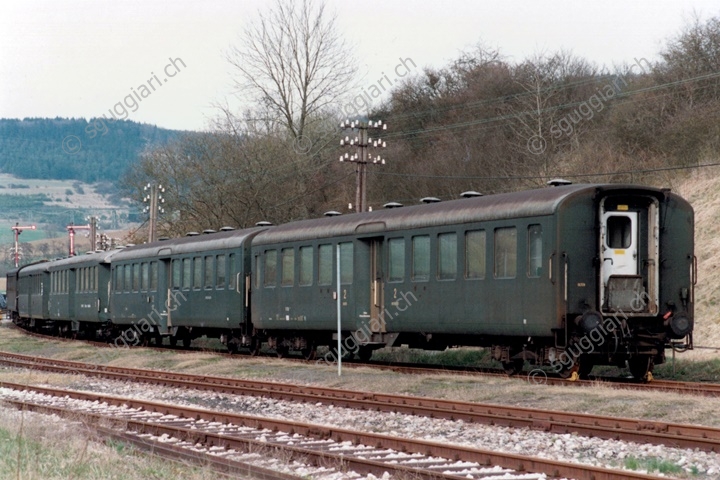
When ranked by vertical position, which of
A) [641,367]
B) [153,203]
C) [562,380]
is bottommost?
[562,380]

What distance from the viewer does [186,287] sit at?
29219 millimetres

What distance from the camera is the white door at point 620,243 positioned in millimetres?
16234

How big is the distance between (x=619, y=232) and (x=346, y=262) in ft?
22.2

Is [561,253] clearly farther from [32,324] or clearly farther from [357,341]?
[32,324]

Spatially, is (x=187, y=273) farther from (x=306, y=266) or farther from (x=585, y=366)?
(x=585, y=366)

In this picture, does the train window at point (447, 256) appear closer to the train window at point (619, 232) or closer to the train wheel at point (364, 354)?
the train window at point (619, 232)

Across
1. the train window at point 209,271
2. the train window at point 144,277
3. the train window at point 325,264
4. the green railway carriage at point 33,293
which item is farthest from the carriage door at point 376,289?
the green railway carriage at point 33,293

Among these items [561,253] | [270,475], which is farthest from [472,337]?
[270,475]

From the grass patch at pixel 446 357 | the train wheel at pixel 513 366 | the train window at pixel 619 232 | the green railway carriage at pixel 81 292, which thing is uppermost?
the train window at pixel 619 232

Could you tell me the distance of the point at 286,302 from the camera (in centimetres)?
2388

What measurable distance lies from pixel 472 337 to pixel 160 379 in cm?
586

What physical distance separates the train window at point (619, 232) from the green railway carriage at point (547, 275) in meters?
0.02

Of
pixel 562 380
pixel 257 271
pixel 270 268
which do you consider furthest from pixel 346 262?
pixel 562 380

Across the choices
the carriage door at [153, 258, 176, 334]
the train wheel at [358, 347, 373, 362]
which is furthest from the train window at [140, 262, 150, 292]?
the train wheel at [358, 347, 373, 362]
